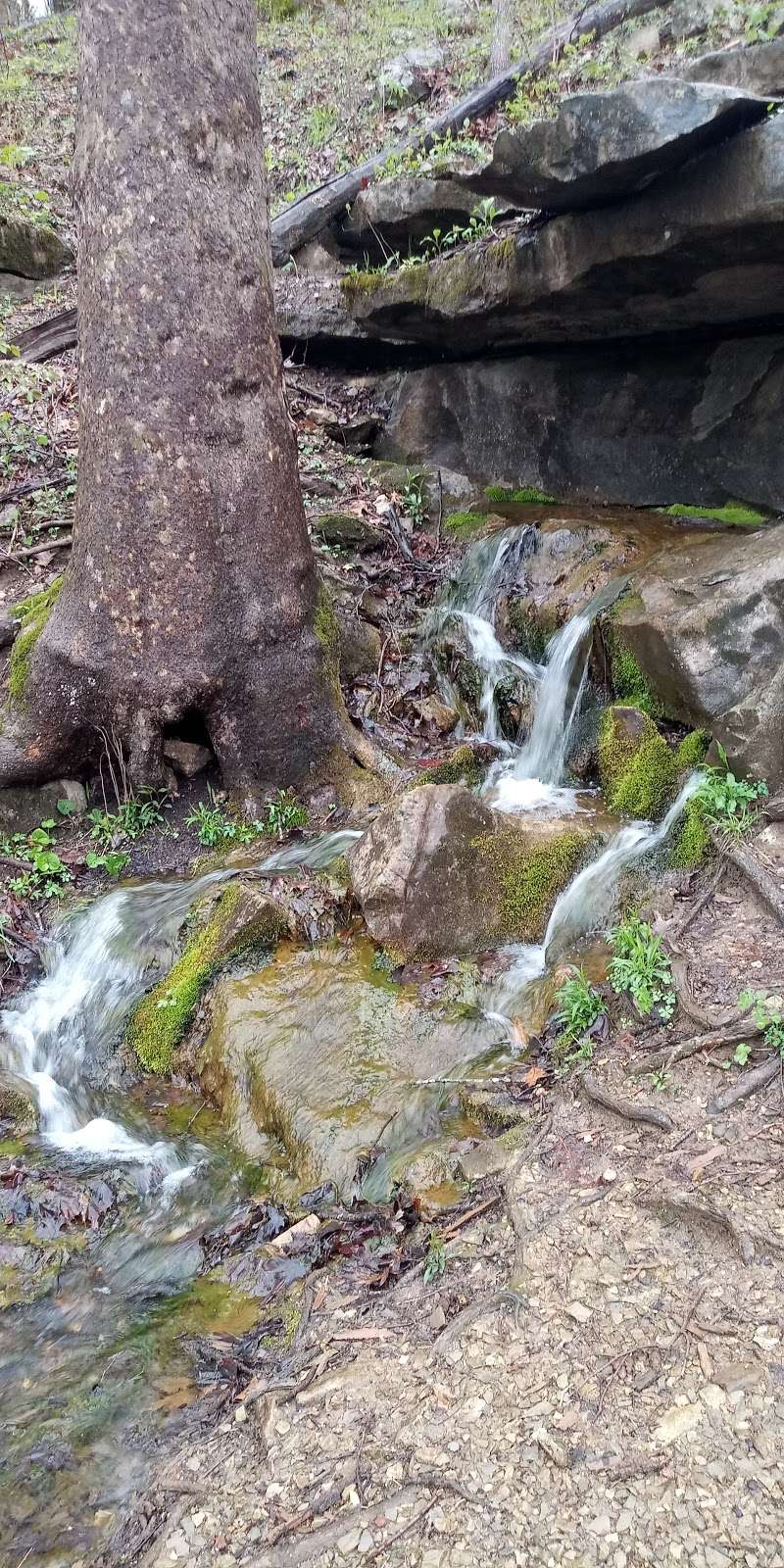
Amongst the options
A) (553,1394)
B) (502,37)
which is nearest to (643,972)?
(553,1394)

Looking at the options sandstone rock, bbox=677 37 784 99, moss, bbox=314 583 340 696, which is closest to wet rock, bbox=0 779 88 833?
moss, bbox=314 583 340 696

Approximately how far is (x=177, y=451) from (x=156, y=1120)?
12.8 feet

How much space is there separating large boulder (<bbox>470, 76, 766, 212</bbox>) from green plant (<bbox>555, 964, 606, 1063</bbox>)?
4309 mm

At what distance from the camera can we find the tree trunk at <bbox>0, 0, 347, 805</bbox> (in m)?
5.28

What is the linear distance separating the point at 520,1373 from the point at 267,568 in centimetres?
477

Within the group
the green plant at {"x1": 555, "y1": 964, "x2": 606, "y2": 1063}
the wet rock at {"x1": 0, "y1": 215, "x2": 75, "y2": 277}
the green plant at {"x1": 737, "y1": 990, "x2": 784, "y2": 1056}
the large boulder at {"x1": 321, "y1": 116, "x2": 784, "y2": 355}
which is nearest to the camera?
the green plant at {"x1": 737, "y1": 990, "x2": 784, "y2": 1056}

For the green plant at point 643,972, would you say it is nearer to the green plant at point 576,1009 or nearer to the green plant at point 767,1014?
the green plant at point 576,1009

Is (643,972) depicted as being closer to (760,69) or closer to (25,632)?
(25,632)

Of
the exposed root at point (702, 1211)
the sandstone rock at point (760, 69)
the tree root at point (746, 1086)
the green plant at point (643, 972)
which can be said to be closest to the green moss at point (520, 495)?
the sandstone rock at point (760, 69)

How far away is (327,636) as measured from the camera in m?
6.52

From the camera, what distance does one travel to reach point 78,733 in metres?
6.06

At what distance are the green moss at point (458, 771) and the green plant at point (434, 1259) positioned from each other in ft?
11.5

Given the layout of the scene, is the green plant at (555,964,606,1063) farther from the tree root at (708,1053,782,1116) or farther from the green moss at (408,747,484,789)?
the green moss at (408,747,484,789)

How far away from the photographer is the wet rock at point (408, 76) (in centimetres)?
1321
